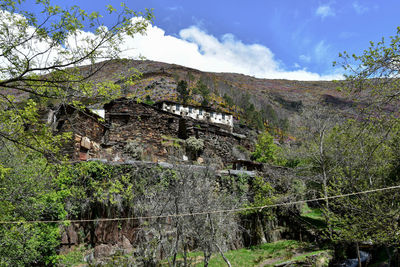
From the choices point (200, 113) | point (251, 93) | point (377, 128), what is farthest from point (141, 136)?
point (251, 93)

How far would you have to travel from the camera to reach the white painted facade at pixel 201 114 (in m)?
46.5

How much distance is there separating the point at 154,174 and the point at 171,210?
3.96m

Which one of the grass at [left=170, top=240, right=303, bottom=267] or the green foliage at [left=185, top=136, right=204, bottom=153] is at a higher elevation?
the green foliage at [left=185, top=136, right=204, bottom=153]

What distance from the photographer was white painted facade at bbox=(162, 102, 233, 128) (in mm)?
46500

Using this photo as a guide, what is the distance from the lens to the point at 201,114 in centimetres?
4878

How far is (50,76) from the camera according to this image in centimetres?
602

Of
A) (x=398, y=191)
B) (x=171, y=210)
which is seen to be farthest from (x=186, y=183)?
(x=398, y=191)

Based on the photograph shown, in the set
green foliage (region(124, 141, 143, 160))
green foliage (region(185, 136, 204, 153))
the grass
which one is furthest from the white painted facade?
the grass

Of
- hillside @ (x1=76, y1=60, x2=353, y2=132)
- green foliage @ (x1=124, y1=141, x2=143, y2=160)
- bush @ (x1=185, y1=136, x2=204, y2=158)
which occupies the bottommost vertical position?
green foliage @ (x1=124, y1=141, x2=143, y2=160)

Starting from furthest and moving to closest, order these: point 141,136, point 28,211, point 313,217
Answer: point 141,136, point 313,217, point 28,211

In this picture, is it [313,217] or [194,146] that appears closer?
[313,217]

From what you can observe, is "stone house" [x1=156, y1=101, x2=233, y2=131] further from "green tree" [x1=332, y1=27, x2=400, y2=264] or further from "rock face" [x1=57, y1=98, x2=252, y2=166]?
"green tree" [x1=332, y1=27, x2=400, y2=264]

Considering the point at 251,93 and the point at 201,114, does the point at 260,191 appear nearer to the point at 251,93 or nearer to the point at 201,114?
the point at 201,114

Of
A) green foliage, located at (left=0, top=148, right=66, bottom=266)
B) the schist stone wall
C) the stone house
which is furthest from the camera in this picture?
the stone house
